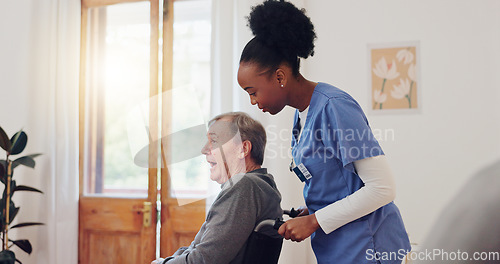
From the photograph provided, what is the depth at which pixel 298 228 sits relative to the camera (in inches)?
42.8

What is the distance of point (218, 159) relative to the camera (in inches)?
57.1

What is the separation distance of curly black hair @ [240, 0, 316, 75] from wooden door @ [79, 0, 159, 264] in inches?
65.1

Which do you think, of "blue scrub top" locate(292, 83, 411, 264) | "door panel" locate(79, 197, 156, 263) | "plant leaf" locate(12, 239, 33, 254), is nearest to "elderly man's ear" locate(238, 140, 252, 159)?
"blue scrub top" locate(292, 83, 411, 264)

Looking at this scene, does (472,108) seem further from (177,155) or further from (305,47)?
(177,155)

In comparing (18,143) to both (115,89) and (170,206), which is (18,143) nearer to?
(115,89)

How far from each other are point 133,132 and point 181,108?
1090 mm

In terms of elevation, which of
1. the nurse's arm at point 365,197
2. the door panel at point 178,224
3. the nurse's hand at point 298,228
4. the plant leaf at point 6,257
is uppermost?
the nurse's arm at point 365,197

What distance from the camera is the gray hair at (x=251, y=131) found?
1.44 metres

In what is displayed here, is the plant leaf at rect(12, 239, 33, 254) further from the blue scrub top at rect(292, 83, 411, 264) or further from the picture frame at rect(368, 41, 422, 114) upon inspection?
the picture frame at rect(368, 41, 422, 114)

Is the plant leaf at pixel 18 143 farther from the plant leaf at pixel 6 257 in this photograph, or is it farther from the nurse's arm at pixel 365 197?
the nurse's arm at pixel 365 197

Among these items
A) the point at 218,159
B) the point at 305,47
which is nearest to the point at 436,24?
the point at 305,47

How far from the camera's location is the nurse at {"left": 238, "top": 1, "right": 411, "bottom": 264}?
108 cm

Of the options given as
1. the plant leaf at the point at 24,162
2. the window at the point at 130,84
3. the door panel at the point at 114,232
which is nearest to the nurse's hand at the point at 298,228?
the window at the point at 130,84

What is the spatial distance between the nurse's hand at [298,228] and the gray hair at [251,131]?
1.28ft
